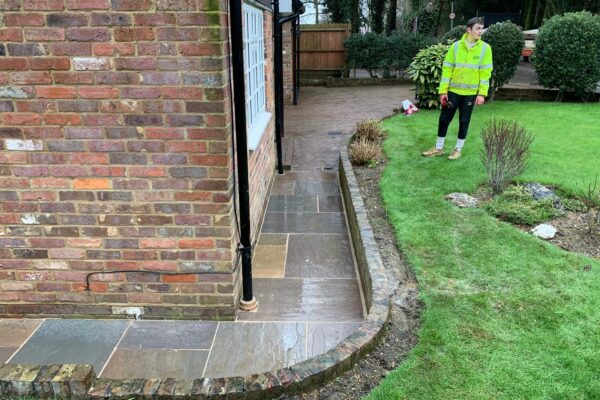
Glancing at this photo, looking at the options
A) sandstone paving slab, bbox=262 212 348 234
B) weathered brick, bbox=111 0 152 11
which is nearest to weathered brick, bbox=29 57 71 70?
weathered brick, bbox=111 0 152 11

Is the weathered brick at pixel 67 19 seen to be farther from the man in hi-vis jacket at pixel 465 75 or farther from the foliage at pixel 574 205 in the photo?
the man in hi-vis jacket at pixel 465 75

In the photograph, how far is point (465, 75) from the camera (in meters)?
6.90

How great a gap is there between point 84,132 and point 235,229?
1.13 meters

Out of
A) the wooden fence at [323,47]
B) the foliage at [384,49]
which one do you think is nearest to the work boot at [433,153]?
the foliage at [384,49]

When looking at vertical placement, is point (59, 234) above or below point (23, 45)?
below

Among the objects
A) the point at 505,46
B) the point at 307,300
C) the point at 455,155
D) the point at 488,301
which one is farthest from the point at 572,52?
the point at 307,300

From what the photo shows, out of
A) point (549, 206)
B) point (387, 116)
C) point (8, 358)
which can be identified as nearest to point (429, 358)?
point (8, 358)

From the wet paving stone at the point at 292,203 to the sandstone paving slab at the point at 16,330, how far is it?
9.66 feet

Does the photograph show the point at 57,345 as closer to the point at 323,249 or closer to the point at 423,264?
the point at 323,249

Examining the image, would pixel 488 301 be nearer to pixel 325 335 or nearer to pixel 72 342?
pixel 325 335

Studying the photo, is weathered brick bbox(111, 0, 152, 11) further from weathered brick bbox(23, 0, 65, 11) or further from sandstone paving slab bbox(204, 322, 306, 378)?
sandstone paving slab bbox(204, 322, 306, 378)

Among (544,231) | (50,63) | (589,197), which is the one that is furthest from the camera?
(589,197)

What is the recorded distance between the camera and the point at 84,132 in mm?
3084

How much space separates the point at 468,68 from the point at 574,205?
98.1 inches
